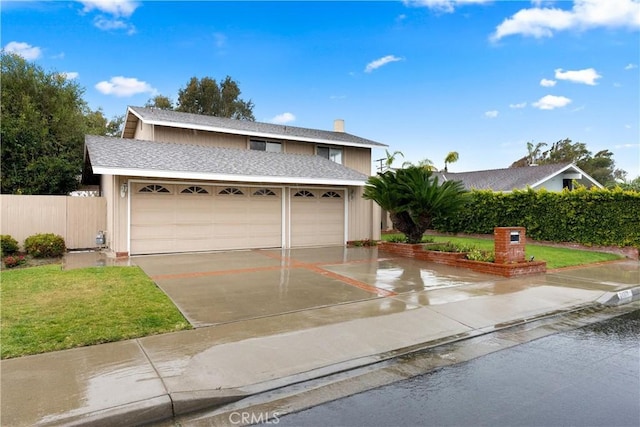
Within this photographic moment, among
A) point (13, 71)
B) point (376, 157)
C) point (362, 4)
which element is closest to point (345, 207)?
point (362, 4)

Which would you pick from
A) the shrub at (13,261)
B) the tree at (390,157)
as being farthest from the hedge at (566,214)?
the shrub at (13,261)

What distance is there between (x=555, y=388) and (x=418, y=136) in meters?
25.8

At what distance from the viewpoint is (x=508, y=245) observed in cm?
1016

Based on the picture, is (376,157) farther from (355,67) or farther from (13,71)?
(13,71)

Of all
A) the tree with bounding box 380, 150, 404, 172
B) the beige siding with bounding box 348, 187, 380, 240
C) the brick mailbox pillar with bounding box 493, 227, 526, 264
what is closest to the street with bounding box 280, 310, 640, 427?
the brick mailbox pillar with bounding box 493, 227, 526, 264

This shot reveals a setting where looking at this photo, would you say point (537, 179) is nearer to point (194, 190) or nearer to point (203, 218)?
point (203, 218)

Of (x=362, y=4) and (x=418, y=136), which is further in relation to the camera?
(x=418, y=136)

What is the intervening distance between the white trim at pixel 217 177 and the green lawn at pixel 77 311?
3.64 m

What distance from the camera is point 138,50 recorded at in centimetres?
1980

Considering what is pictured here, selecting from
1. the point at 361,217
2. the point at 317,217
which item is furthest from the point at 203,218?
the point at 361,217

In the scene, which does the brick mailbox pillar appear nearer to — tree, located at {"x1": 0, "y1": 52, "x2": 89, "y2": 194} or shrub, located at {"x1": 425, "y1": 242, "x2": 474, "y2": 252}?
shrub, located at {"x1": 425, "y1": 242, "x2": 474, "y2": 252}

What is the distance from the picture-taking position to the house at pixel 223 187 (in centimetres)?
1245

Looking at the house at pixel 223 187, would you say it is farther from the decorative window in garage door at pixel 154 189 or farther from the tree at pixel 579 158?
the tree at pixel 579 158

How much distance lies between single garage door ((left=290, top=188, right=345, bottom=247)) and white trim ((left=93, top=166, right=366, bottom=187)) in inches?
32.6
